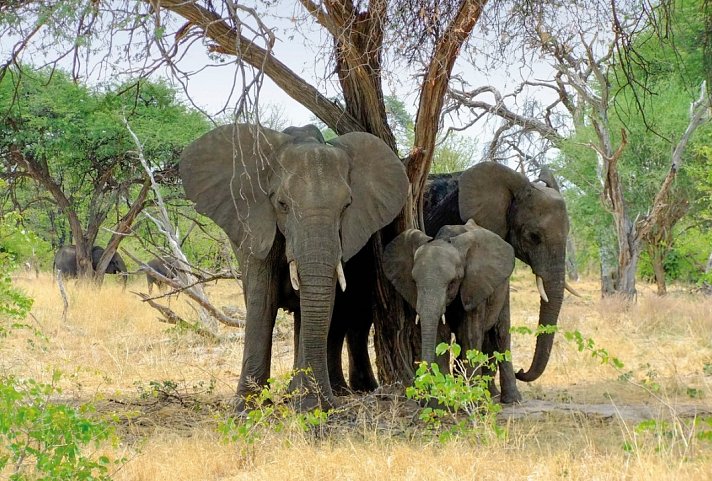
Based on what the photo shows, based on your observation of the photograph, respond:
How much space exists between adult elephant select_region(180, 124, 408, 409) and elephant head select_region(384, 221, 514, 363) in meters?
0.37

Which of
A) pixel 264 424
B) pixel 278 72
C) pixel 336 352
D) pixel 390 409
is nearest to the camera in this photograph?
pixel 264 424

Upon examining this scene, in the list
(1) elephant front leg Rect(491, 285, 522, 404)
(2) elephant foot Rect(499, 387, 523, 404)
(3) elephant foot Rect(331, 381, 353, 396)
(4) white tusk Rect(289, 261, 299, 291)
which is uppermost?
(4) white tusk Rect(289, 261, 299, 291)

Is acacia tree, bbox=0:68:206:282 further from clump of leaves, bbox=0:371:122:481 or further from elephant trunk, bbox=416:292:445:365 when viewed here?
clump of leaves, bbox=0:371:122:481

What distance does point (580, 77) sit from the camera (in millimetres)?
16203

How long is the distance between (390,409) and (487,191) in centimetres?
238

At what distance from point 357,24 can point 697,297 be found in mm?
13929

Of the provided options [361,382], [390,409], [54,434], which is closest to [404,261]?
[390,409]

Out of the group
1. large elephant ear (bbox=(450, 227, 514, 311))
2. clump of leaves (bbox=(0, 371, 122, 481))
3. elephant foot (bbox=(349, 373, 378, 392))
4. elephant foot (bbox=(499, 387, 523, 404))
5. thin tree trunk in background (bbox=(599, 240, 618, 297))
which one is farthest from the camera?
thin tree trunk in background (bbox=(599, 240, 618, 297))

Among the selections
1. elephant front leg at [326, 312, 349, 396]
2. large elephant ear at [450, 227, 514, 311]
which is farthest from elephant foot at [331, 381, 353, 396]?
large elephant ear at [450, 227, 514, 311]

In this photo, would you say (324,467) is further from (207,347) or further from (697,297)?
(697,297)

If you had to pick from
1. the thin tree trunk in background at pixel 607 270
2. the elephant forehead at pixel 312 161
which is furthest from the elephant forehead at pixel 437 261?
the thin tree trunk in background at pixel 607 270

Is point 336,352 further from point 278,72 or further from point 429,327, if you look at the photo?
point 278,72

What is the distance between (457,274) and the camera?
689 centimetres

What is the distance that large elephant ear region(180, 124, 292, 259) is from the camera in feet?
22.6
